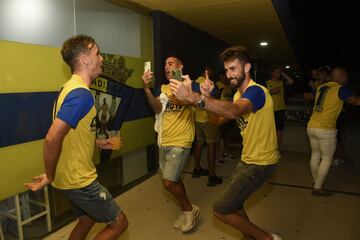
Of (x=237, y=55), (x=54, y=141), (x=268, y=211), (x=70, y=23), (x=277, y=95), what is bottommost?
(x=268, y=211)

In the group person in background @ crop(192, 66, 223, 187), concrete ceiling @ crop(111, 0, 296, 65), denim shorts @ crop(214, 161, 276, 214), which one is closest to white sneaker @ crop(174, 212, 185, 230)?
denim shorts @ crop(214, 161, 276, 214)

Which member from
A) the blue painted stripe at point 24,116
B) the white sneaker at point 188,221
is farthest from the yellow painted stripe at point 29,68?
the white sneaker at point 188,221

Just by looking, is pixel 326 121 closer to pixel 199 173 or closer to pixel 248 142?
pixel 248 142

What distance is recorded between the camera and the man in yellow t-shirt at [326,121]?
3623mm

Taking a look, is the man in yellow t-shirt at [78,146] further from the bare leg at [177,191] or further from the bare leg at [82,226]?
the bare leg at [177,191]

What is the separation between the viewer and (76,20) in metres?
3.19

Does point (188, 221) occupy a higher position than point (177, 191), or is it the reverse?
point (177, 191)

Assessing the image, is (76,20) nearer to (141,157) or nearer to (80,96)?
(80,96)

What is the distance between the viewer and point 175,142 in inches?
117

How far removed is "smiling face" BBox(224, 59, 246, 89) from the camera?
223 cm

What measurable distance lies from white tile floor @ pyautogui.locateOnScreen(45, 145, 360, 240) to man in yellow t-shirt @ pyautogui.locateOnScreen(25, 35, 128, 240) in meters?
1.12

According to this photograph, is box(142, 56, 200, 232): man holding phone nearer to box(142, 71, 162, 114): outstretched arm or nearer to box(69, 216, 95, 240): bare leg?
box(142, 71, 162, 114): outstretched arm

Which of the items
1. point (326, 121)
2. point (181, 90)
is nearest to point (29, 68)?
point (181, 90)

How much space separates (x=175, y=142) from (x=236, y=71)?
3.43 ft
